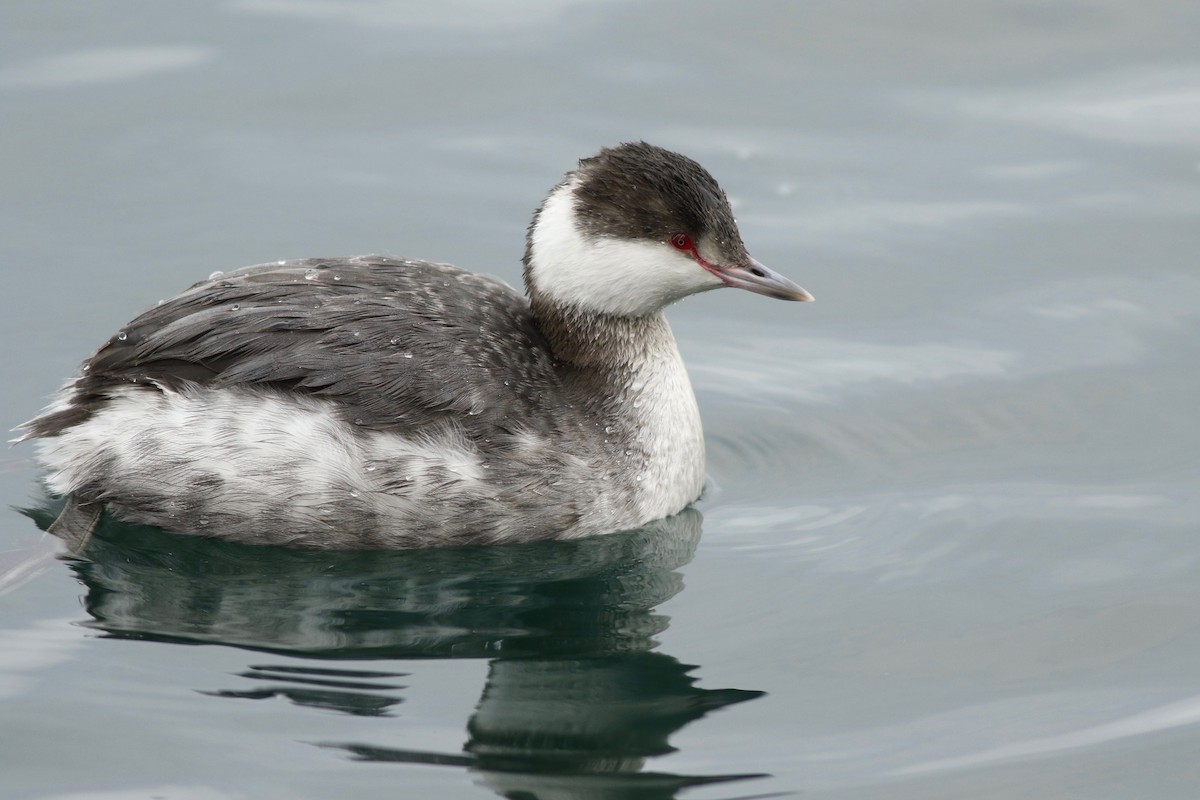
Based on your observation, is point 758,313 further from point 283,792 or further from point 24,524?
point 283,792

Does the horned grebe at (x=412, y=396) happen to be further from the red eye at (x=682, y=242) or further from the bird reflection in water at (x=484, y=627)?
the bird reflection in water at (x=484, y=627)

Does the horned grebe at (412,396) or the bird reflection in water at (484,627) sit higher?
the horned grebe at (412,396)

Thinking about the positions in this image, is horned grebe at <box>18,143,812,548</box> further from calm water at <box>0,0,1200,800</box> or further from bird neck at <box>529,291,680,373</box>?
calm water at <box>0,0,1200,800</box>

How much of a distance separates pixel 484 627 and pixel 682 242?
5.99ft

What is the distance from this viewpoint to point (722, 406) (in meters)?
8.52

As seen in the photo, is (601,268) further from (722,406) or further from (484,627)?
(484,627)

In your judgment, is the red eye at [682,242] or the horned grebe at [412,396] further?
the red eye at [682,242]

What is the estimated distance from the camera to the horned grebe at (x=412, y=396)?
6930mm

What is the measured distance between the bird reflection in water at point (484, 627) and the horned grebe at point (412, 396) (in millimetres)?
114

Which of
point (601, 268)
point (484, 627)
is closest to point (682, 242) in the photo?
point (601, 268)

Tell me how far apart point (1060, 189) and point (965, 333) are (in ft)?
5.29

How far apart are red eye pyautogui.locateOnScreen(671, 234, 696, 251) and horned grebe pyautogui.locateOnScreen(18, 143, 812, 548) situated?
0.04 feet

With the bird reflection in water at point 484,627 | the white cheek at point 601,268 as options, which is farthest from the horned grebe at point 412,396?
the bird reflection in water at point 484,627

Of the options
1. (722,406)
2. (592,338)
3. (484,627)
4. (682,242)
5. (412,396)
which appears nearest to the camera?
(484,627)
